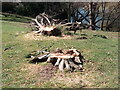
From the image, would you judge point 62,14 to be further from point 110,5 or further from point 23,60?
point 23,60

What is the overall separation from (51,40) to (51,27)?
1.48 metres

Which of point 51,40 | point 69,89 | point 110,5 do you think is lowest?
point 69,89

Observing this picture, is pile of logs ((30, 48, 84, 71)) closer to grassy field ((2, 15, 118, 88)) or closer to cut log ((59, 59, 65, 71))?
cut log ((59, 59, 65, 71))

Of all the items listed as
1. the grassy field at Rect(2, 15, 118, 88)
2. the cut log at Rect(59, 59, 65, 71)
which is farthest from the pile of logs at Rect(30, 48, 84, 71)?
the grassy field at Rect(2, 15, 118, 88)

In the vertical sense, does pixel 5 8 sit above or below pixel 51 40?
above

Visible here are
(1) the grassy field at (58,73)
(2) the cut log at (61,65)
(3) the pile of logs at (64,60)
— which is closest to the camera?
(1) the grassy field at (58,73)

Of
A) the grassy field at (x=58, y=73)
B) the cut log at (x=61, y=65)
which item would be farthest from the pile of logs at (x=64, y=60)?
the grassy field at (x=58, y=73)

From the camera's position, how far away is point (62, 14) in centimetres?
3581

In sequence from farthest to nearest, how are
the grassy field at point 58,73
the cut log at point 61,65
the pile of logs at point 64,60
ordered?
the pile of logs at point 64,60 → the cut log at point 61,65 → the grassy field at point 58,73

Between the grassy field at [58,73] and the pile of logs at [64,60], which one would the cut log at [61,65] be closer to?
the pile of logs at [64,60]

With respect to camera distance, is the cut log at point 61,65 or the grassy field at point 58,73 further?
the cut log at point 61,65

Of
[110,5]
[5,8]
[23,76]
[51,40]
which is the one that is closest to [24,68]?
[23,76]

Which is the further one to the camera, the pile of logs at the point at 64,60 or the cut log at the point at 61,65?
→ the pile of logs at the point at 64,60

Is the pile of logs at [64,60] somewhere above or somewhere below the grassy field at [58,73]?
above
